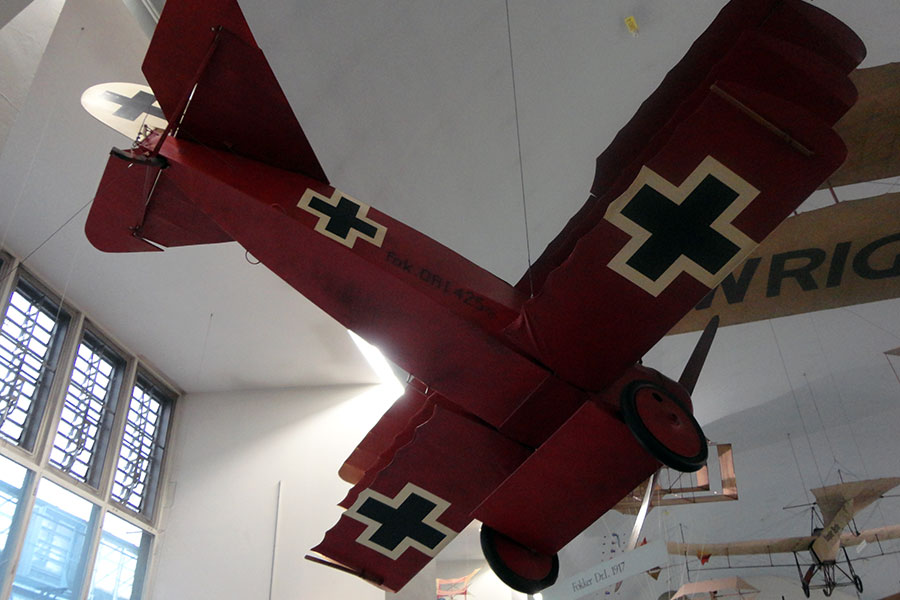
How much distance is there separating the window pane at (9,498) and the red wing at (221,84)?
6.17m

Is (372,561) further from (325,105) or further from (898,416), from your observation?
(898,416)

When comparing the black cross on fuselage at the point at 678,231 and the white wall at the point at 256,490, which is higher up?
the white wall at the point at 256,490

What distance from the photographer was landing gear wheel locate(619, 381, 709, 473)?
255cm

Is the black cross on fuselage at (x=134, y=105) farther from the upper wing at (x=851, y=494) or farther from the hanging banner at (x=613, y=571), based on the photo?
the upper wing at (x=851, y=494)

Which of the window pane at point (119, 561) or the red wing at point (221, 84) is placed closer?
the red wing at point (221, 84)

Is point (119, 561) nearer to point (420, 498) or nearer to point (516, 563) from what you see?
point (420, 498)

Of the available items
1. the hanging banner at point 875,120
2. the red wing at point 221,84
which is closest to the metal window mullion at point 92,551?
the red wing at point 221,84

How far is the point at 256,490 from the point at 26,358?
130 inches

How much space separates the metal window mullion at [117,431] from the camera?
9016mm

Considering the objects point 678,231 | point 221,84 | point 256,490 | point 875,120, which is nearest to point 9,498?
point 256,490

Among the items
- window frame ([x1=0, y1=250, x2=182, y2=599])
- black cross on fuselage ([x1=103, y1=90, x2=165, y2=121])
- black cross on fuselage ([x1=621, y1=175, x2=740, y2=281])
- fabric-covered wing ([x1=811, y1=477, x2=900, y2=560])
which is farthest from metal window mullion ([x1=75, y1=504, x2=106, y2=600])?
black cross on fuselage ([x1=621, y1=175, x2=740, y2=281])

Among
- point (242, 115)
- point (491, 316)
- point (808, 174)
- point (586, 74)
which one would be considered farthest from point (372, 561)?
point (586, 74)

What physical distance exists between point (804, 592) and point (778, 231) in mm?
4023

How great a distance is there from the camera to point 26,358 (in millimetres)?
8281
